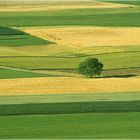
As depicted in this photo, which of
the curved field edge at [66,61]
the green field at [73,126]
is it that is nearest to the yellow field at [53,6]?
the curved field edge at [66,61]

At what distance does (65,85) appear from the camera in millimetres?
35562

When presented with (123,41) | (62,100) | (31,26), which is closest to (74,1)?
(31,26)

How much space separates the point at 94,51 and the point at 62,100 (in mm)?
21814

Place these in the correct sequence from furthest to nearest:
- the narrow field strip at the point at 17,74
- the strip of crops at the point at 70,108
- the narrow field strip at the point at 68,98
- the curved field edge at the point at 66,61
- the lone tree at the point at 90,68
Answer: the curved field edge at the point at 66,61 → the lone tree at the point at 90,68 → the narrow field strip at the point at 17,74 → the narrow field strip at the point at 68,98 → the strip of crops at the point at 70,108

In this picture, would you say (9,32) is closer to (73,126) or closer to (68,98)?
(68,98)

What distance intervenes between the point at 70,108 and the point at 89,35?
106ft

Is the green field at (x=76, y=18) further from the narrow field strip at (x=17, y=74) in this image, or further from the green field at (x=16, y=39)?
the narrow field strip at (x=17, y=74)

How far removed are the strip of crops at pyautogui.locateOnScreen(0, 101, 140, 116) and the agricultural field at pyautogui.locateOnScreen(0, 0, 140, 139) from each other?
0.13 ft

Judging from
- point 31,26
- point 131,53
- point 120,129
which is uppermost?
point 31,26

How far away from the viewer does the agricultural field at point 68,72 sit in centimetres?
2505

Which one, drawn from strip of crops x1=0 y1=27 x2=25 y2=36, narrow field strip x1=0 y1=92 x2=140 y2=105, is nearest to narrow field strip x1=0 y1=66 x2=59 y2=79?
narrow field strip x1=0 y1=92 x2=140 y2=105

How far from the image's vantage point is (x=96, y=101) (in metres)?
30.1

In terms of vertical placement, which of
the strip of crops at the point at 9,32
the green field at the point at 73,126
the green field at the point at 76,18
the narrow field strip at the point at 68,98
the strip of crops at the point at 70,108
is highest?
the green field at the point at 76,18

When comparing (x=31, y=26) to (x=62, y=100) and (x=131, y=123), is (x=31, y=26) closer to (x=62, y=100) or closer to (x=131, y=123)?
(x=62, y=100)
